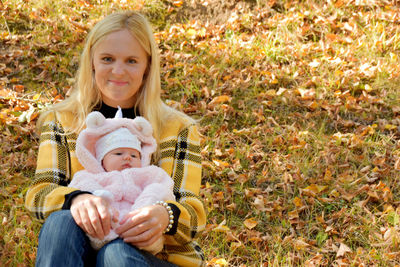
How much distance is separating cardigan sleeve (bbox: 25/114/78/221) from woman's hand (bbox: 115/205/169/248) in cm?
32

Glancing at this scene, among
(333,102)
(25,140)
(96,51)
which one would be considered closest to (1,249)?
(25,140)

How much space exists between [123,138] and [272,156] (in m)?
2.02

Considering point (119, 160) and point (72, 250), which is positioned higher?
point (119, 160)

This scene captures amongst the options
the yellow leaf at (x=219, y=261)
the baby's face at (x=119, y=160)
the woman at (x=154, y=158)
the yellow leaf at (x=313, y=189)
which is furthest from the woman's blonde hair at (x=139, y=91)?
the yellow leaf at (x=313, y=189)

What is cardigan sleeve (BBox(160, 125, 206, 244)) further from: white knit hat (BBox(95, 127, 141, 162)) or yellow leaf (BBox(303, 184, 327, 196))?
yellow leaf (BBox(303, 184, 327, 196))

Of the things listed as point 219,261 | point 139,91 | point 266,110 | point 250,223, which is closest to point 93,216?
point 139,91

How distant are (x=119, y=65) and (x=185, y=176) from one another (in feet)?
2.22

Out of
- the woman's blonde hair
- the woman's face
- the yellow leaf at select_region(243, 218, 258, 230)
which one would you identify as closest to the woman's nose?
the woman's face

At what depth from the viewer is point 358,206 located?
3.56m

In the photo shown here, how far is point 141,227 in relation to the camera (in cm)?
198

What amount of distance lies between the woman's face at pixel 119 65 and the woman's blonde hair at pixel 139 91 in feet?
0.11

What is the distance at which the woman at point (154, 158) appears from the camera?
200 cm

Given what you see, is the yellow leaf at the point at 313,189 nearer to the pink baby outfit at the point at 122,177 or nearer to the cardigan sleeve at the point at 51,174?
the pink baby outfit at the point at 122,177

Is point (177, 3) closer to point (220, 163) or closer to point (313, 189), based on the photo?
point (220, 163)
